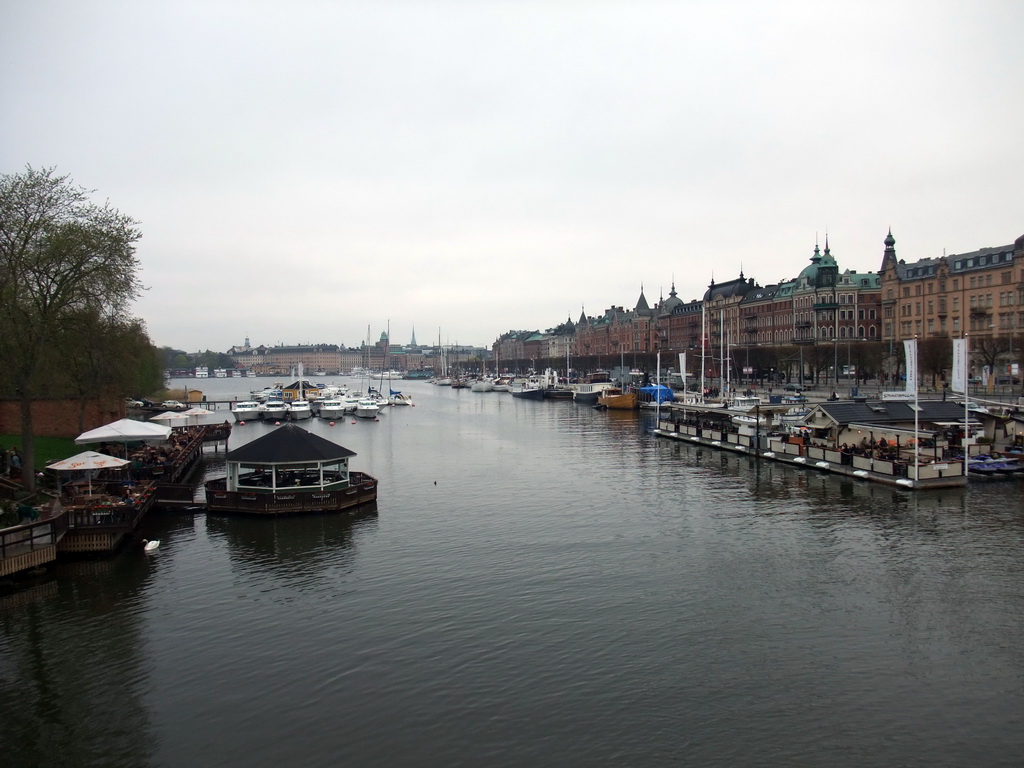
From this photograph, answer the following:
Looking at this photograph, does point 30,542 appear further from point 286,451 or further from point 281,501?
point 286,451

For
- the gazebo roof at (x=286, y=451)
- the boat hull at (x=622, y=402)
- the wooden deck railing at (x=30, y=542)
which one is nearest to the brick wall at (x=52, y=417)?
the gazebo roof at (x=286, y=451)

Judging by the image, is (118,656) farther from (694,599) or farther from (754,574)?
(754,574)

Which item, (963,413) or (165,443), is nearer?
(963,413)

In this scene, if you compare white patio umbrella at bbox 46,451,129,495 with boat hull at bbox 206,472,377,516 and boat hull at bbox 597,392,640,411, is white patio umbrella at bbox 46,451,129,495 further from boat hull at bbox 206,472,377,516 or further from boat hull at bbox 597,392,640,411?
boat hull at bbox 597,392,640,411

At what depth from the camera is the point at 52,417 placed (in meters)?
52.2

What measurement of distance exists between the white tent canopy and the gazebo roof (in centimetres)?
733

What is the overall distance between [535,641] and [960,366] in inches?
1367

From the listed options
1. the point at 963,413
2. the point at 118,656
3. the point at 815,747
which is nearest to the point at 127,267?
the point at 118,656

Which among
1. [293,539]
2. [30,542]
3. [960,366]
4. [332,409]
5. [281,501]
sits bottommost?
[293,539]

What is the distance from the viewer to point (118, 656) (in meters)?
18.4

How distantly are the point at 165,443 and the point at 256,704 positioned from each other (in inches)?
1707

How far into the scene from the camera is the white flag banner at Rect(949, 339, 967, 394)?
40.7 meters

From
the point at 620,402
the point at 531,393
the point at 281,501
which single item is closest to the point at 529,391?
the point at 531,393

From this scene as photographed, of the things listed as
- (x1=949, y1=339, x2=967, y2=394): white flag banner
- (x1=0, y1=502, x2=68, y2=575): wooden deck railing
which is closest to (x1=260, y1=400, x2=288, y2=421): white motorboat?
(x1=0, y1=502, x2=68, y2=575): wooden deck railing
